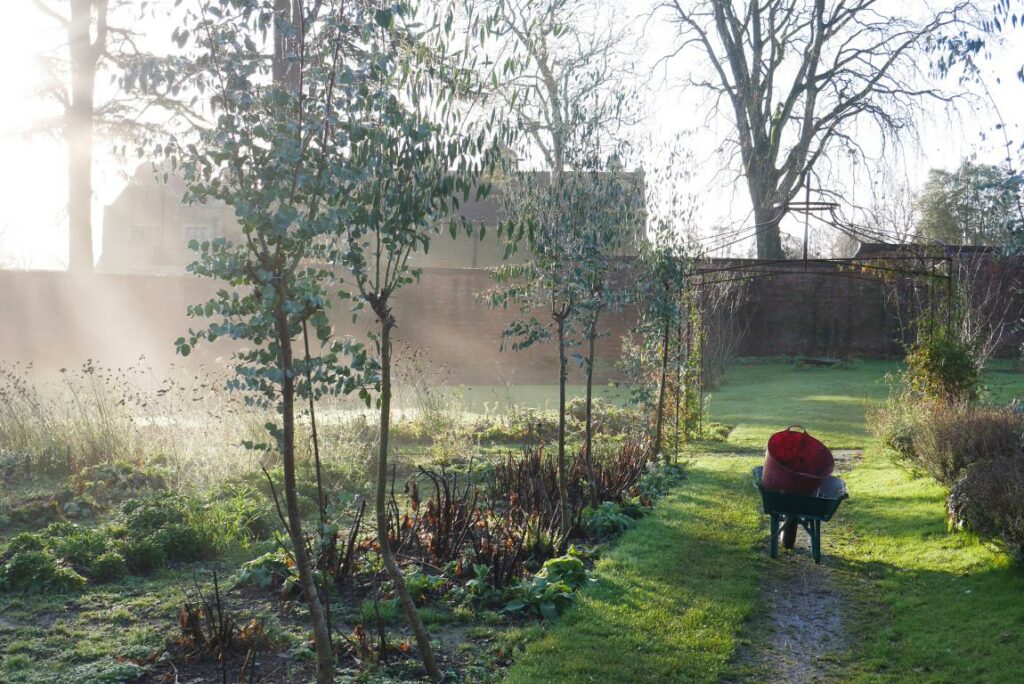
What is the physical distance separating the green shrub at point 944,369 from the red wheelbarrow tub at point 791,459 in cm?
530

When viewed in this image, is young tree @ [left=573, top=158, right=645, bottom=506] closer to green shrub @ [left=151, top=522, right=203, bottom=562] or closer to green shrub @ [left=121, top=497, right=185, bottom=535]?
green shrub @ [left=151, top=522, right=203, bottom=562]

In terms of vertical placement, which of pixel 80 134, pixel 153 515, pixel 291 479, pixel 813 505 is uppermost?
pixel 80 134

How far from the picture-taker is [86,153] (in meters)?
21.6

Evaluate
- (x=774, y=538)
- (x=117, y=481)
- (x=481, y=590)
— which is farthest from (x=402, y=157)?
(x=117, y=481)

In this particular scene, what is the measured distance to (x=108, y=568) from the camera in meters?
6.02

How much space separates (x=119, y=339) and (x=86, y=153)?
14.9 feet

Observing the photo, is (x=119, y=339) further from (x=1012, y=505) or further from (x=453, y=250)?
(x=1012, y=505)

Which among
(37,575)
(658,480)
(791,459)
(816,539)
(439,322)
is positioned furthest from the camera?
(439,322)

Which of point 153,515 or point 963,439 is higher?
point 963,439

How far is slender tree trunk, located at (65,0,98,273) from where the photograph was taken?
21.0 meters

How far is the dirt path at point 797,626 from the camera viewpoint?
476cm

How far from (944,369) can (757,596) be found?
23.1 ft

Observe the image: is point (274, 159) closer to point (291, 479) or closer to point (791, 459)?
point (291, 479)

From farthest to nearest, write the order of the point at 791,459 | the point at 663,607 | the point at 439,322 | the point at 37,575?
1. the point at 439,322
2. the point at 791,459
3. the point at 37,575
4. the point at 663,607
